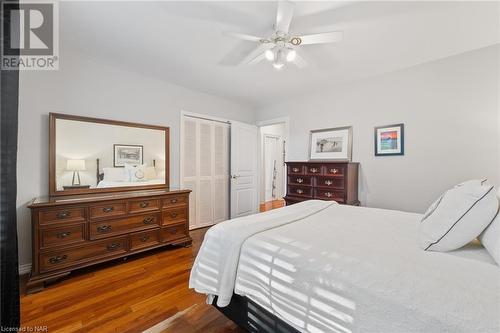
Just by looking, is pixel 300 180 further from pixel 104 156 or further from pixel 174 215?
pixel 104 156

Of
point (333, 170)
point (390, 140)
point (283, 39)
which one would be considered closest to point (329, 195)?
point (333, 170)

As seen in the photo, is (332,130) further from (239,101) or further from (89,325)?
(89,325)

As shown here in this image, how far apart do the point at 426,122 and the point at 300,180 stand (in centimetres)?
180

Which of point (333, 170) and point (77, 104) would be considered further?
point (333, 170)

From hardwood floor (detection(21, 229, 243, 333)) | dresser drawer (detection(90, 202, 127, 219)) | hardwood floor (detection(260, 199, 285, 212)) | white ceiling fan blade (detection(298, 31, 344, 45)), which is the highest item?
white ceiling fan blade (detection(298, 31, 344, 45))

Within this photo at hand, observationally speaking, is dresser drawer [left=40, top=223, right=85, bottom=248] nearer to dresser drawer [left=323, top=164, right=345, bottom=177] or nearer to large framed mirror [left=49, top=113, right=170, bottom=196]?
large framed mirror [left=49, top=113, right=170, bottom=196]

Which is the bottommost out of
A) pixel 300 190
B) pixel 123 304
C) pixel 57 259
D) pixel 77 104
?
pixel 123 304

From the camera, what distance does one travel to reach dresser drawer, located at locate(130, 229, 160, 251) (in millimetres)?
2563

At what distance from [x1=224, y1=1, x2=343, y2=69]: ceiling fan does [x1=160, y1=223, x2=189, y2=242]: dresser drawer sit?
2295 mm

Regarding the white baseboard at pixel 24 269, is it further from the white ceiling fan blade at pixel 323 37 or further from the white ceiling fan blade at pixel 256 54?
the white ceiling fan blade at pixel 323 37

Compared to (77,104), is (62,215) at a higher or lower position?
lower

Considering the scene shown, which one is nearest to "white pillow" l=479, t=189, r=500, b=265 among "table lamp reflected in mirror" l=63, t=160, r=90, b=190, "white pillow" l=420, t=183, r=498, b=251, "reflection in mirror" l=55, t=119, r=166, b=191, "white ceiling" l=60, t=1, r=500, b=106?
"white pillow" l=420, t=183, r=498, b=251

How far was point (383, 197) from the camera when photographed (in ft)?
10.1

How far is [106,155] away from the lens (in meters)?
2.79
